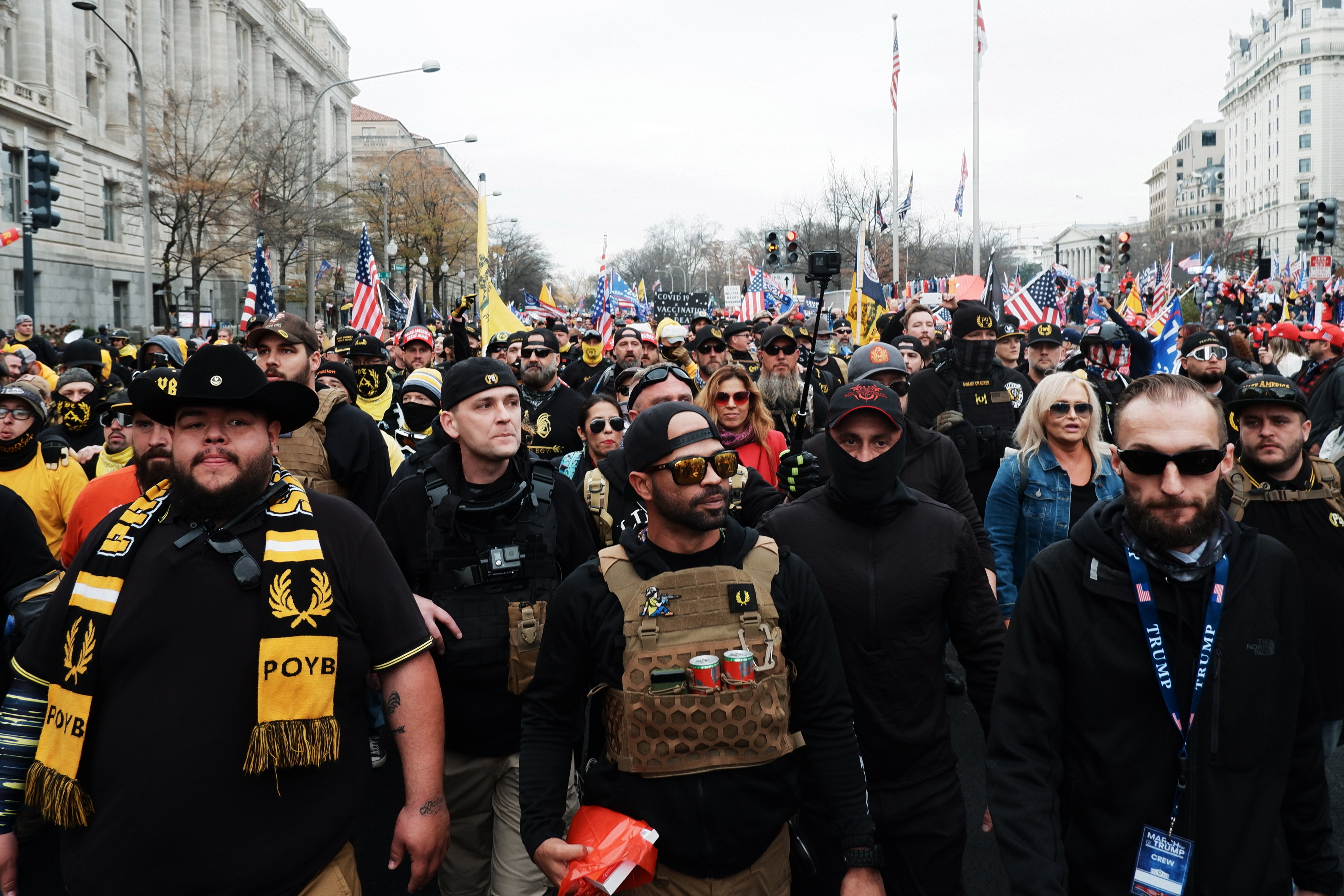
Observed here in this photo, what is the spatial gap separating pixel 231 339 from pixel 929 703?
22.6 meters

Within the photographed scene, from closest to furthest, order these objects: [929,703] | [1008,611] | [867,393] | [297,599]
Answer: [297,599], [929,703], [867,393], [1008,611]

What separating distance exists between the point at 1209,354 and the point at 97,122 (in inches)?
1830

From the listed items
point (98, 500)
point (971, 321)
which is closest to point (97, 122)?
point (98, 500)

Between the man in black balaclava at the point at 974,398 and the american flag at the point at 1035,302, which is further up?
the american flag at the point at 1035,302

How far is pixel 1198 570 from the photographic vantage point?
2.57 metres

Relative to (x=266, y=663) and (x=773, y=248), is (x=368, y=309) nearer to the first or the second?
(x=266, y=663)

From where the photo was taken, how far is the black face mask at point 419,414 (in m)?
7.51

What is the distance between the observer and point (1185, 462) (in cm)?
261

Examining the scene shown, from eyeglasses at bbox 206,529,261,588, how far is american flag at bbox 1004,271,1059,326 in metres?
11.2

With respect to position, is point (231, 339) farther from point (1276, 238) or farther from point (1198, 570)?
point (1276, 238)

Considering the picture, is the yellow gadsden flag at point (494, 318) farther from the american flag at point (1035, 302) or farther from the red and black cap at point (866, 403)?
the red and black cap at point (866, 403)

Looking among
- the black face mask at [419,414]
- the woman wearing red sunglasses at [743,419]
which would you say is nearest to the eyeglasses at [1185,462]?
the woman wearing red sunglasses at [743,419]

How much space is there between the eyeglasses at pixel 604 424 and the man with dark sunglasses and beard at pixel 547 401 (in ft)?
4.55

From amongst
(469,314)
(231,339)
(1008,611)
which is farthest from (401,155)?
(1008,611)
